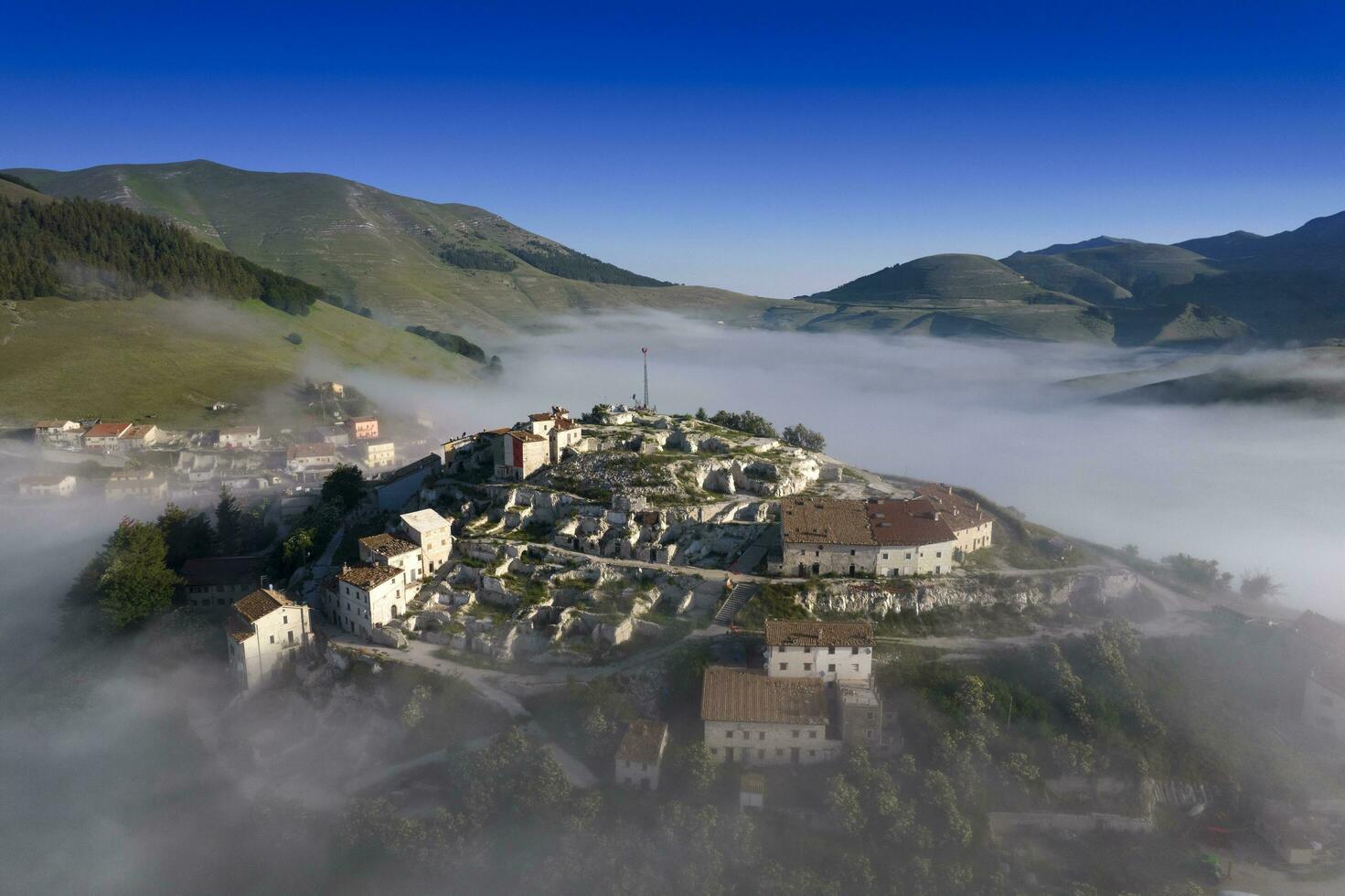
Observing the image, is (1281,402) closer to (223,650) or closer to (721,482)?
(721,482)


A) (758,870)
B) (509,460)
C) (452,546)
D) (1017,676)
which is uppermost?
(509,460)

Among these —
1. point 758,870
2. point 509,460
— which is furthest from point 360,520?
point 758,870

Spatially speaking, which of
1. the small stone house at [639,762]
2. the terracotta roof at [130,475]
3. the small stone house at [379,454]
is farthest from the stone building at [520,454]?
the terracotta roof at [130,475]

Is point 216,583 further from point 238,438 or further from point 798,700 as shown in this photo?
point 798,700

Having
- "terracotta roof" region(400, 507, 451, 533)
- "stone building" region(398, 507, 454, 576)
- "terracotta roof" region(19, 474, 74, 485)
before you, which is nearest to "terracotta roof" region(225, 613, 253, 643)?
"stone building" region(398, 507, 454, 576)

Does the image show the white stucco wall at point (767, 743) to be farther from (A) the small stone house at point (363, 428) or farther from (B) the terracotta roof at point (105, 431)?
(B) the terracotta roof at point (105, 431)

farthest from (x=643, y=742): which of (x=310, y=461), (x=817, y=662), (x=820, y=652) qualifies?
(x=310, y=461)

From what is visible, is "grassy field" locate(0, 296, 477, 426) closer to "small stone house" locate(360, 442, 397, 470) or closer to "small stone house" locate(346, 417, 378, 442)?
"small stone house" locate(346, 417, 378, 442)

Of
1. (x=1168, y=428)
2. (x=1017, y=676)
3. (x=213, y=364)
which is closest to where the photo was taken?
(x=1017, y=676)
